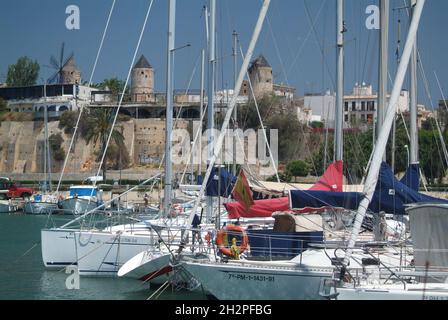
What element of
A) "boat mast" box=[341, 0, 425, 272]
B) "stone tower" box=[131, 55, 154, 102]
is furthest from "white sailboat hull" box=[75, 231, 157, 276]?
"stone tower" box=[131, 55, 154, 102]

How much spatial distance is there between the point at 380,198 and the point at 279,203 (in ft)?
12.4

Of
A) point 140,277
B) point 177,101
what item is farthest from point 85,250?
point 177,101

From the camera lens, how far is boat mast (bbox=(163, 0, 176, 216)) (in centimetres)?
2383

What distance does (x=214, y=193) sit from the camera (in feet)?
76.6

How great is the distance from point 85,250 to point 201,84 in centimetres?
1373

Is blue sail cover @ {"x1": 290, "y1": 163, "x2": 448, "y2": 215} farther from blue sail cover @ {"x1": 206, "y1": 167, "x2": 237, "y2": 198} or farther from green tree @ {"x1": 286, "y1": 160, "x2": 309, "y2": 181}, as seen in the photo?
green tree @ {"x1": 286, "y1": 160, "x2": 309, "y2": 181}

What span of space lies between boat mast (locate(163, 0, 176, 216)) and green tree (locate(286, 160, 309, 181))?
153ft

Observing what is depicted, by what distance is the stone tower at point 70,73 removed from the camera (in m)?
110

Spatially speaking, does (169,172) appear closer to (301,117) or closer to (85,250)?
(85,250)

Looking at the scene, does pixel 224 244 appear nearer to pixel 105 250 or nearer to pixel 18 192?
pixel 105 250

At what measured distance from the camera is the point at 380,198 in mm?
17766

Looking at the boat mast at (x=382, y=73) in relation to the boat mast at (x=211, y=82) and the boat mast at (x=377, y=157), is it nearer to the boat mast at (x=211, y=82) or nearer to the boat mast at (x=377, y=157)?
the boat mast at (x=377, y=157)

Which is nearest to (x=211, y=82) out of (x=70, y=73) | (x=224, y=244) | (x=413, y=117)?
(x=413, y=117)

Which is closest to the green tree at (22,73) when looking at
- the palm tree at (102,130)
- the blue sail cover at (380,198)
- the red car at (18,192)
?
the palm tree at (102,130)
